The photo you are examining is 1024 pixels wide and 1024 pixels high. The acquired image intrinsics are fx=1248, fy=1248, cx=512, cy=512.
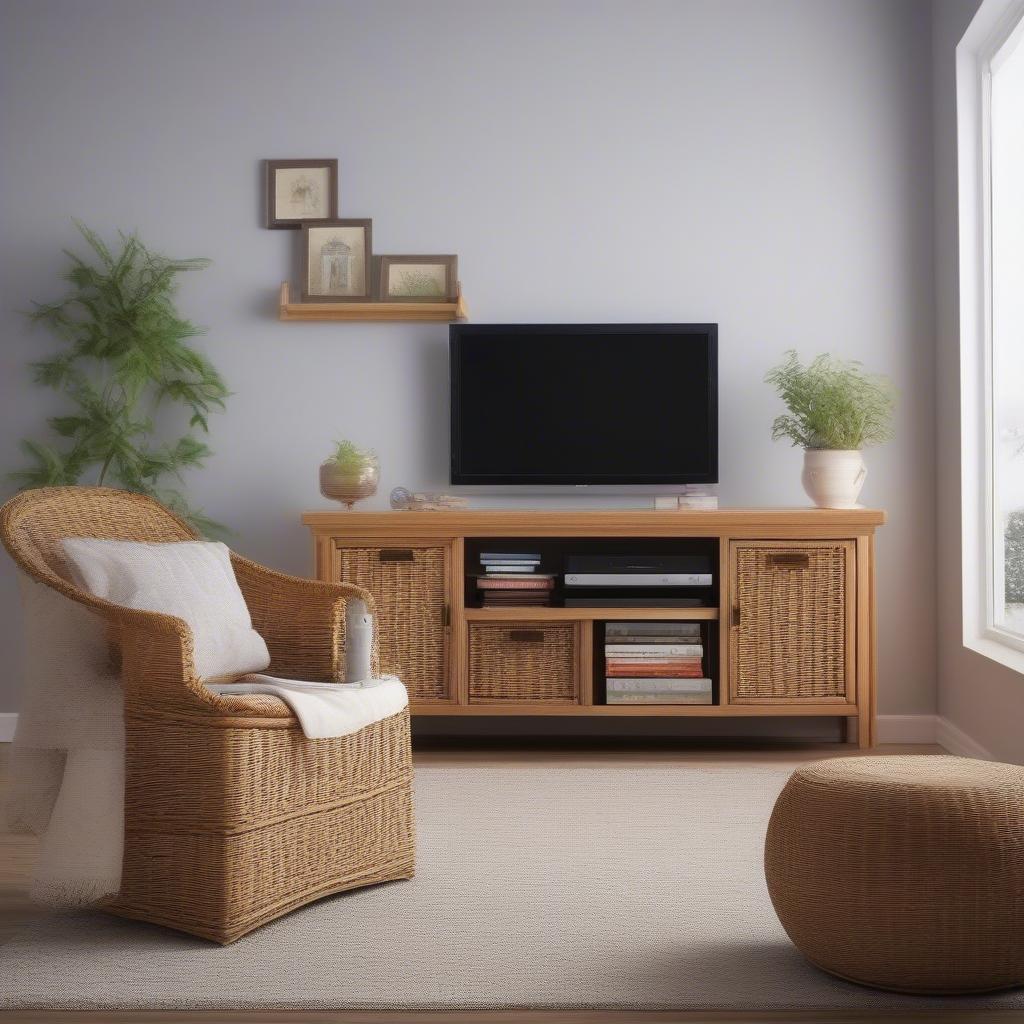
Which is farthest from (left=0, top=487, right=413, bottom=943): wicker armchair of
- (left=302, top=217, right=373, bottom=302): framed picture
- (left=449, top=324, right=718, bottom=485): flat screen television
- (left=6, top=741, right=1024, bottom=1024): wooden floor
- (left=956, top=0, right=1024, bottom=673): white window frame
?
(left=956, top=0, right=1024, bottom=673): white window frame

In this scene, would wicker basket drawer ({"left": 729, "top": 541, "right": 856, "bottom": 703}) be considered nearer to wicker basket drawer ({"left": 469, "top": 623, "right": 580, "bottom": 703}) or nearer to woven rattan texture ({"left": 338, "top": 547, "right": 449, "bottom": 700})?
wicker basket drawer ({"left": 469, "top": 623, "right": 580, "bottom": 703})

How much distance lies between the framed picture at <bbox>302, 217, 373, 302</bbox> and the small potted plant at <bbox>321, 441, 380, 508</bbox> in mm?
593

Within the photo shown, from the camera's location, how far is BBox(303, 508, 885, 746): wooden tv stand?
4059 millimetres

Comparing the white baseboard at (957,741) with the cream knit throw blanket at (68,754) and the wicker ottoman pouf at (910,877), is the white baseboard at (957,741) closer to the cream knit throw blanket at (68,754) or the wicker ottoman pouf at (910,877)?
the wicker ottoman pouf at (910,877)

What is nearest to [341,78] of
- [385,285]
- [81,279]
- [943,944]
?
[385,285]

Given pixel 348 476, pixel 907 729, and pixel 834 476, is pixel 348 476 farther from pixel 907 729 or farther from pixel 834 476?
pixel 907 729

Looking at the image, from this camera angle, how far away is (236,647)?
2.81 meters

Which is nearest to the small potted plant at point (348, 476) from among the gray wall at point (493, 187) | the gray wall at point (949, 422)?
the gray wall at point (493, 187)

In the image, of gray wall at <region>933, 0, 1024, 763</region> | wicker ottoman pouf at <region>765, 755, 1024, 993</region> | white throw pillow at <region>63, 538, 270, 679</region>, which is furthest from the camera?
gray wall at <region>933, 0, 1024, 763</region>

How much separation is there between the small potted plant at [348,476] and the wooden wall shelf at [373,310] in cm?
51

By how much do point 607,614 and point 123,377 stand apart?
1863mm

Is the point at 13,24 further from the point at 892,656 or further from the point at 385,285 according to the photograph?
the point at 892,656

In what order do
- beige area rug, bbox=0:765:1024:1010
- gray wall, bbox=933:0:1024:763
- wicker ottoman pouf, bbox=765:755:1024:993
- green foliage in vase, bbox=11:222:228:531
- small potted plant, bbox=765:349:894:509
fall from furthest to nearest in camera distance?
1. green foliage in vase, bbox=11:222:228:531
2. small potted plant, bbox=765:349:894:509
3. gray wall, bbox=933:0:1024:763
4. beige area rug, bbox=0:765:1024:1010
5. wicker ottoman pouf, bbox=765:755:1024:993

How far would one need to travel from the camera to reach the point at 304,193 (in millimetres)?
4473
